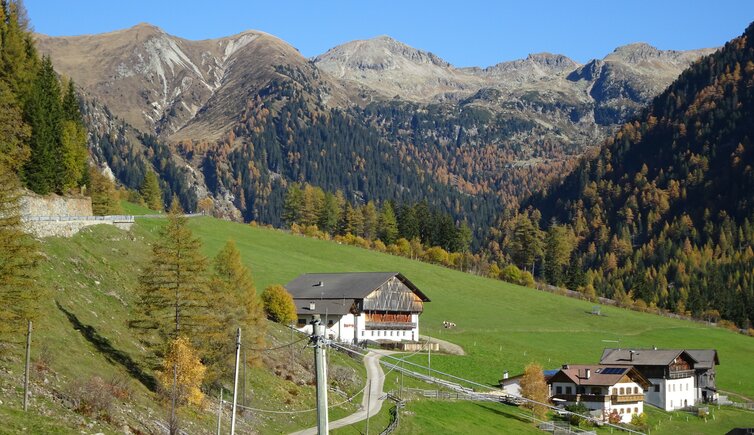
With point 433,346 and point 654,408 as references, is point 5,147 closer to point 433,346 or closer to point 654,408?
point 433,346

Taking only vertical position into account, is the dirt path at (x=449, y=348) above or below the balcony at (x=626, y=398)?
above

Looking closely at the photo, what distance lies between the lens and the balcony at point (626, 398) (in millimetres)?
106562

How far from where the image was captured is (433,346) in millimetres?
116250

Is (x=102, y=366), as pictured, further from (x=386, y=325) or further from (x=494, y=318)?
(x=494, y=318)

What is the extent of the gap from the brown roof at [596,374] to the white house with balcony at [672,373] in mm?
7048

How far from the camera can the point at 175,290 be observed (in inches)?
2539

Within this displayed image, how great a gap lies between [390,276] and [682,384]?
39834mm

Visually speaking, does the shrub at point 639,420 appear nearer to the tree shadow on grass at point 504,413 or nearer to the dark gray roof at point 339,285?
the tree shadow on grass at point 504,413

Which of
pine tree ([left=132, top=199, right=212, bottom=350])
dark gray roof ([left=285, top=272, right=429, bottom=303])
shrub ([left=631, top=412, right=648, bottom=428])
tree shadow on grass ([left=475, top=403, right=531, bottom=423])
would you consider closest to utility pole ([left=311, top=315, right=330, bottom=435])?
pine tree ([left=132, top=199, right=212, bottom=350])

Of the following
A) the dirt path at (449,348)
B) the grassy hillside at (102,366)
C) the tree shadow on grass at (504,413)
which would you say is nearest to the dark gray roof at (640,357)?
the dirt path at (449,348)

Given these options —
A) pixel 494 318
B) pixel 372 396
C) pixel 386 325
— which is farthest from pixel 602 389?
pixel 494 318

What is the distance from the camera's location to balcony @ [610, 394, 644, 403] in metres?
107

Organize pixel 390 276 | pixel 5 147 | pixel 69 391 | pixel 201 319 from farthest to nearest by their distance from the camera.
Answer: pixel 390 276 < pixel 5 147 < pixel 201 319 < pixel 69 391

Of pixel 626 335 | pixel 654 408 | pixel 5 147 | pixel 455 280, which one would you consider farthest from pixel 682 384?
pixel 5 147
